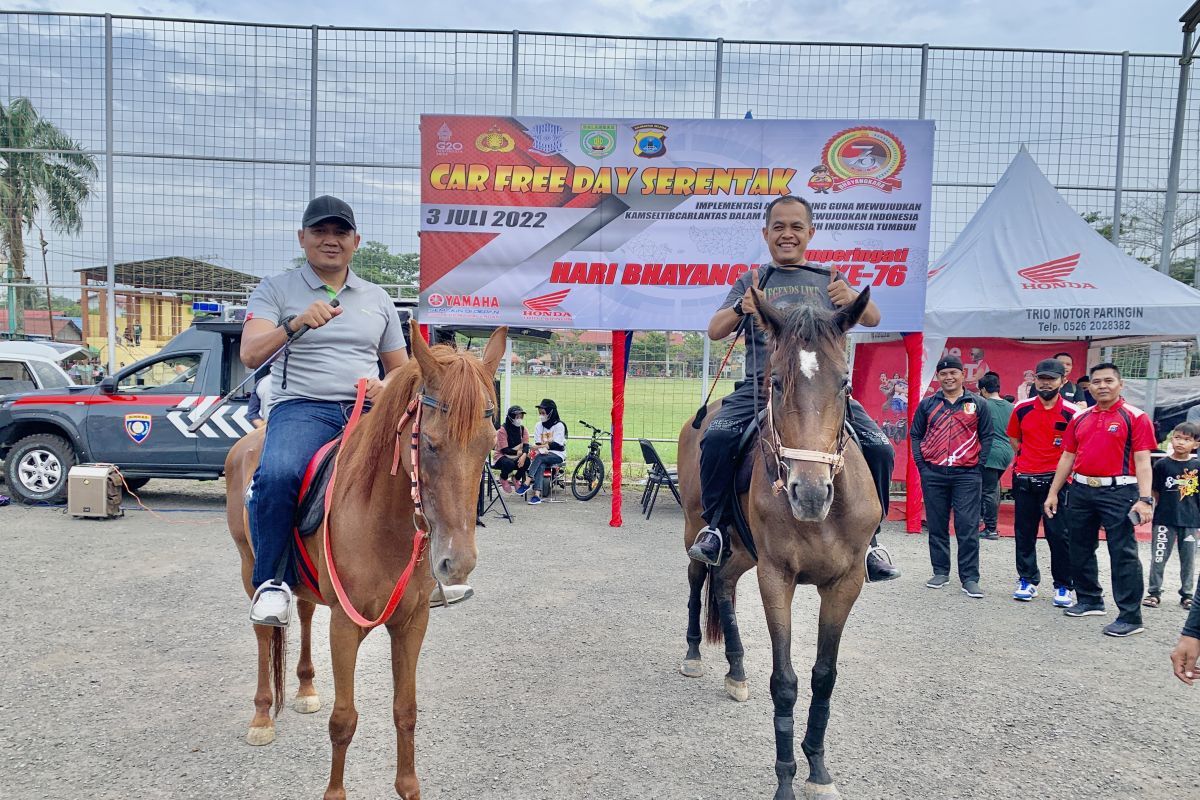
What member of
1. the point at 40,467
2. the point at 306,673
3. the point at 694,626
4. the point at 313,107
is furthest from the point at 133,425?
the point at 694,626

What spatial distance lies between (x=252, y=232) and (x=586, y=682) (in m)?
10.5

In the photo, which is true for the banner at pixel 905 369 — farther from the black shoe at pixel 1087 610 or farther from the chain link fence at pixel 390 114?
the black shoe at pixel 1087 610

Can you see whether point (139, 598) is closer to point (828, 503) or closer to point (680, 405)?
point (828, 503)

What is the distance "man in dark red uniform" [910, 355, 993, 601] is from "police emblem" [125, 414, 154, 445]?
32.1 feet

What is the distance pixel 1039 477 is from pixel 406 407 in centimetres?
652

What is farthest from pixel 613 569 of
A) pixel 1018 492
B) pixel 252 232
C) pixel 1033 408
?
pixel 252 232

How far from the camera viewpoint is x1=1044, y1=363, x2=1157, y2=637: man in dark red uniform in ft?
18.7

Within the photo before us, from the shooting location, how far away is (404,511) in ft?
9.06

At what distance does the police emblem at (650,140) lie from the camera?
8484 mm

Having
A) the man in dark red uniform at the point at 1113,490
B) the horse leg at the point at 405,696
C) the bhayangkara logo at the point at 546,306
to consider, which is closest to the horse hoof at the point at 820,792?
the horse leg at the point at 405,696

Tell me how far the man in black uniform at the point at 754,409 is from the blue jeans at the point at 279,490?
7.10 ft

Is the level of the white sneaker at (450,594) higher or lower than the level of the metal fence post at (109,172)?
lower

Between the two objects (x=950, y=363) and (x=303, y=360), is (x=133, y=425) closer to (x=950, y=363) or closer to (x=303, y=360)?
(x=303, y=360)

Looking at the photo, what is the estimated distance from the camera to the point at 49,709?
389 cm
